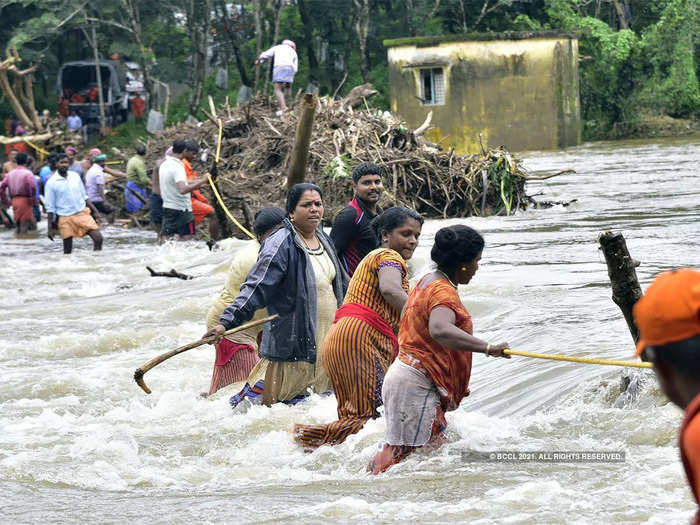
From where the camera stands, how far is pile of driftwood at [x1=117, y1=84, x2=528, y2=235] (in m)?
15.5

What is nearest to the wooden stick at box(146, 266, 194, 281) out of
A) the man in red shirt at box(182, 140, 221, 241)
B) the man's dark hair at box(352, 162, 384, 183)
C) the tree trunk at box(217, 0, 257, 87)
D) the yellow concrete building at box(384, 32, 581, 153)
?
the man in red shirt at box(182, 140, 221, 241)

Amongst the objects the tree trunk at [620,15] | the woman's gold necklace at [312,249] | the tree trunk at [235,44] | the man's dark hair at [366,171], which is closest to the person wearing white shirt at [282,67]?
the man's dark hair at [366,171]

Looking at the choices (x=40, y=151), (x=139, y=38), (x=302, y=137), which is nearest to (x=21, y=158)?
(x=40, y=151)

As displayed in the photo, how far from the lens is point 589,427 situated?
5.93 m

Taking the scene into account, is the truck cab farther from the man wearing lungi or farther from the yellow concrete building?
the man wearing lungi

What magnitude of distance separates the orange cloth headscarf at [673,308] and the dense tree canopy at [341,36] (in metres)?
29.4

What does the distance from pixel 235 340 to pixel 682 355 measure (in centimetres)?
513

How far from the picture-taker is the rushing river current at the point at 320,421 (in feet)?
16.0

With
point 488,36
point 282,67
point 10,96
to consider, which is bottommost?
point 10,96

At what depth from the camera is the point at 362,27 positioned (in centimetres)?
3275

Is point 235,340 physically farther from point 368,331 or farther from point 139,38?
point 139,38

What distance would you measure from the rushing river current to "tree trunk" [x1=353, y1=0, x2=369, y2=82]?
20786 mm

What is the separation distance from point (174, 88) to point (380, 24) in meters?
7.37

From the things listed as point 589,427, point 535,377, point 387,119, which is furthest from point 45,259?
point 589,427
